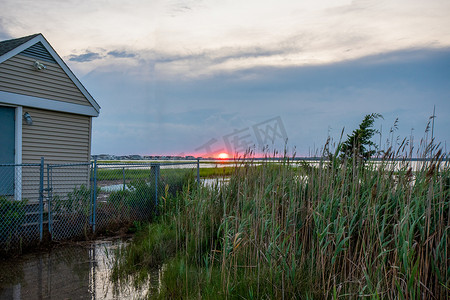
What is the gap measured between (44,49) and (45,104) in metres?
1.72

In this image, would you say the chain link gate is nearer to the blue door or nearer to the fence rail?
the fence rail

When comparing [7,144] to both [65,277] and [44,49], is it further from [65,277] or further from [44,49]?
[65,277]

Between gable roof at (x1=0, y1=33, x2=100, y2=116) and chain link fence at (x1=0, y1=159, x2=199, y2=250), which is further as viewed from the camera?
gable roof at (x1=0, y1=33, x2=100, y2=116)

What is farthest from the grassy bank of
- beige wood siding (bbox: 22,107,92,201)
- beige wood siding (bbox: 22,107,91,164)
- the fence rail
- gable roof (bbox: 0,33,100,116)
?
gable roof (bbox: 0,33,100,116)

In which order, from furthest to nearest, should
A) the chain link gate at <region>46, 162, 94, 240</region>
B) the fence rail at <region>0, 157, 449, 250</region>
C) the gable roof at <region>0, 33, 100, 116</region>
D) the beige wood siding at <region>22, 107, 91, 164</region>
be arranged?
the beige wood siding at <region>22, 107, 91, 164</region> → the gable roof at <region>0, 33, 100, 116</region> → the chain link gate at <region>46, 162, 94, 240</region> → the fence rail at <region>0, 157, 449, 250</region>

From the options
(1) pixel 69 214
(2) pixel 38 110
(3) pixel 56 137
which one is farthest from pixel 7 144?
(1) pixel 69 214

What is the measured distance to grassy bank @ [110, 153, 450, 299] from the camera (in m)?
2.98

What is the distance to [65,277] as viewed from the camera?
5.27 m

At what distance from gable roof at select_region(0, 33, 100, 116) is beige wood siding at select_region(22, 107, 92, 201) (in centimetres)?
43

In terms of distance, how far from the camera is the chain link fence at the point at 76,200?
707 centimetres

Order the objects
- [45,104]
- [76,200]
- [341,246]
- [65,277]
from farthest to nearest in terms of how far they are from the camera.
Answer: [45,104], [76,200], [65,277], [341,246]

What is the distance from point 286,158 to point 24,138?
802 centimetres

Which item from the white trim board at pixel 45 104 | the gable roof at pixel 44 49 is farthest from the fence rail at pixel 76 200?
the gable roof at pixel 44 49

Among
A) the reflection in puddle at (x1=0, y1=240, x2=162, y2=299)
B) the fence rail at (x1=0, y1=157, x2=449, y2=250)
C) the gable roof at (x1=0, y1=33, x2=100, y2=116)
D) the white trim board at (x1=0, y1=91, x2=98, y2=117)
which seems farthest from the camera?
the gable roof at (x1=0, y1=33, x2=100, y2=116)
